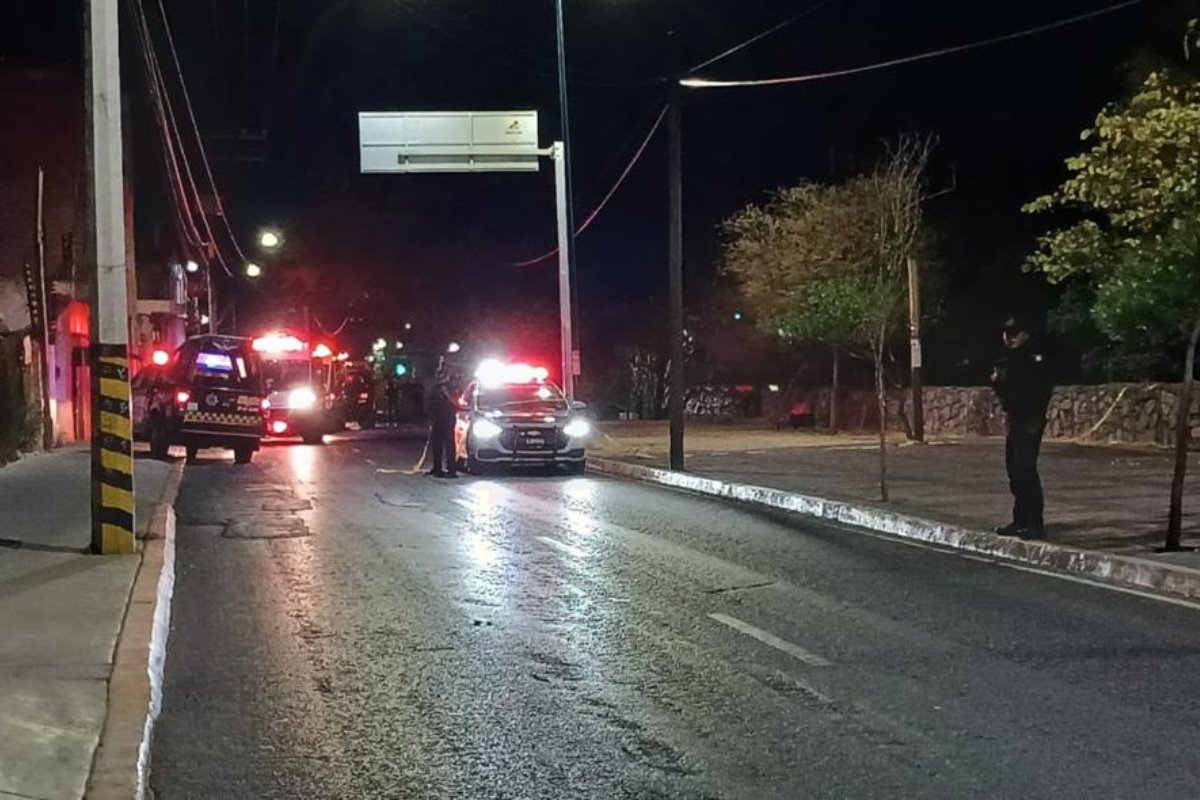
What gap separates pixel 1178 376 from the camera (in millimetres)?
28219

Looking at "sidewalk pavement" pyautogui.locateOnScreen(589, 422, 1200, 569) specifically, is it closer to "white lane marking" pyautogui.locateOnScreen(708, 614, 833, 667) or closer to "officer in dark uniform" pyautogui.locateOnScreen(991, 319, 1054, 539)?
"officer in dark uniform" pyautogui.locateOnScreen(991, 319, 1054, 539)

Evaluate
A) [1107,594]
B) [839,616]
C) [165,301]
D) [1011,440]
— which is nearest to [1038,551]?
[1011,440]

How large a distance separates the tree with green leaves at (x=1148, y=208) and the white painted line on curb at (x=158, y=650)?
8028mm

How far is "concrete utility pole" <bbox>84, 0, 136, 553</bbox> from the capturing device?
38.7 ft

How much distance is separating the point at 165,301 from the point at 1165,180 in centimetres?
3879

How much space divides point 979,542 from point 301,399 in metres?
24.1

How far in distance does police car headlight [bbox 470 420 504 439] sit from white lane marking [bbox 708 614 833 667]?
44.5 feet

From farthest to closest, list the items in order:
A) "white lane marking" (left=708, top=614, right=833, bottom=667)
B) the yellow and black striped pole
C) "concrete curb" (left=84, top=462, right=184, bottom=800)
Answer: the yellow and black striped pole < "white lane marking" (left=708, top=614, right=833, bottom=667) < "concrete curb" (left=84, top=462, right=184, bottom=800)

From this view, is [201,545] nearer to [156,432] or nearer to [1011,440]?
[1011,440]

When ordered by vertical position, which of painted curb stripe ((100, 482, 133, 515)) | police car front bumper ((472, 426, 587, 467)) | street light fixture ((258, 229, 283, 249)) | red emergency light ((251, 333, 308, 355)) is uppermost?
street light fixture ((258, 229, 283, 249))

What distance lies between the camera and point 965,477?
2019 cm

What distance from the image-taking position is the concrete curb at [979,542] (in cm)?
1116

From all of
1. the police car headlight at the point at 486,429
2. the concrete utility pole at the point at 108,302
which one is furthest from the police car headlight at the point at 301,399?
the concrete utility pole at the point at 108,302

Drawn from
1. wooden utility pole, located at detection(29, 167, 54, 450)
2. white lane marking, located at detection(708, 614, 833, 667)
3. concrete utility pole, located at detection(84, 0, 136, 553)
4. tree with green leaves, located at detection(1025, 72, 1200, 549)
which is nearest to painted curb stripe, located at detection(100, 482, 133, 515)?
concrete utility pole, located at detection(84, 0, 136, 553)
